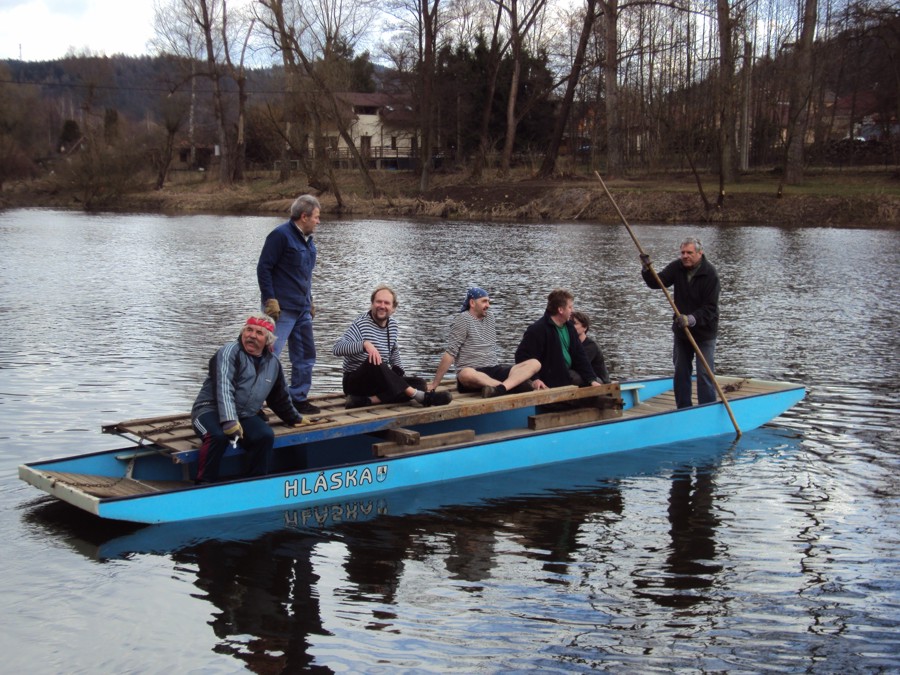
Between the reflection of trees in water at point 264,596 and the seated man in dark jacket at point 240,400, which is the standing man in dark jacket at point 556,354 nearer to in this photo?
the seated man in dark jacket at point 240,400

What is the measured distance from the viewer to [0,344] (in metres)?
15.5

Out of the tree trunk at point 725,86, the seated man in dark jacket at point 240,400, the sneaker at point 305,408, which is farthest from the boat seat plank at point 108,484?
the tree trunk at point 725,86

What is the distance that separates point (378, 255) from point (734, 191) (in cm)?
2061

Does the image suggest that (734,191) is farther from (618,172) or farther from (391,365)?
(391,365)

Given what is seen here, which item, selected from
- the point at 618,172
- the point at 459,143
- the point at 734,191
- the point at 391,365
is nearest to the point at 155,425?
the point at 391,365

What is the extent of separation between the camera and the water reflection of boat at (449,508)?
7699 millimetres

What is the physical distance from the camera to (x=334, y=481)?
8.36 metres

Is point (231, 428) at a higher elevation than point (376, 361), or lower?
lower

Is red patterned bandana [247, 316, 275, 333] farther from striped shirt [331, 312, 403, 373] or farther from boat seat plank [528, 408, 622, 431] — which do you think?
boat seat plank [528, 408, 622, 431]

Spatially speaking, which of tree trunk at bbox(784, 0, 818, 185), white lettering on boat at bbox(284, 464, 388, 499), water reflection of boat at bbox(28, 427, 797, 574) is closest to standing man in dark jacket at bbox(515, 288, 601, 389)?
water reflection of boat at bbox(28, 427, 797, 574)

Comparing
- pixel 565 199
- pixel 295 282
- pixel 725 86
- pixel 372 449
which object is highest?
pixel 725 86

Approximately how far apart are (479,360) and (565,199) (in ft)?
125

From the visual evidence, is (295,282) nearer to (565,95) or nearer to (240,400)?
(240,400)

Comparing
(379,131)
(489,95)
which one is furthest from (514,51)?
(379,131)
